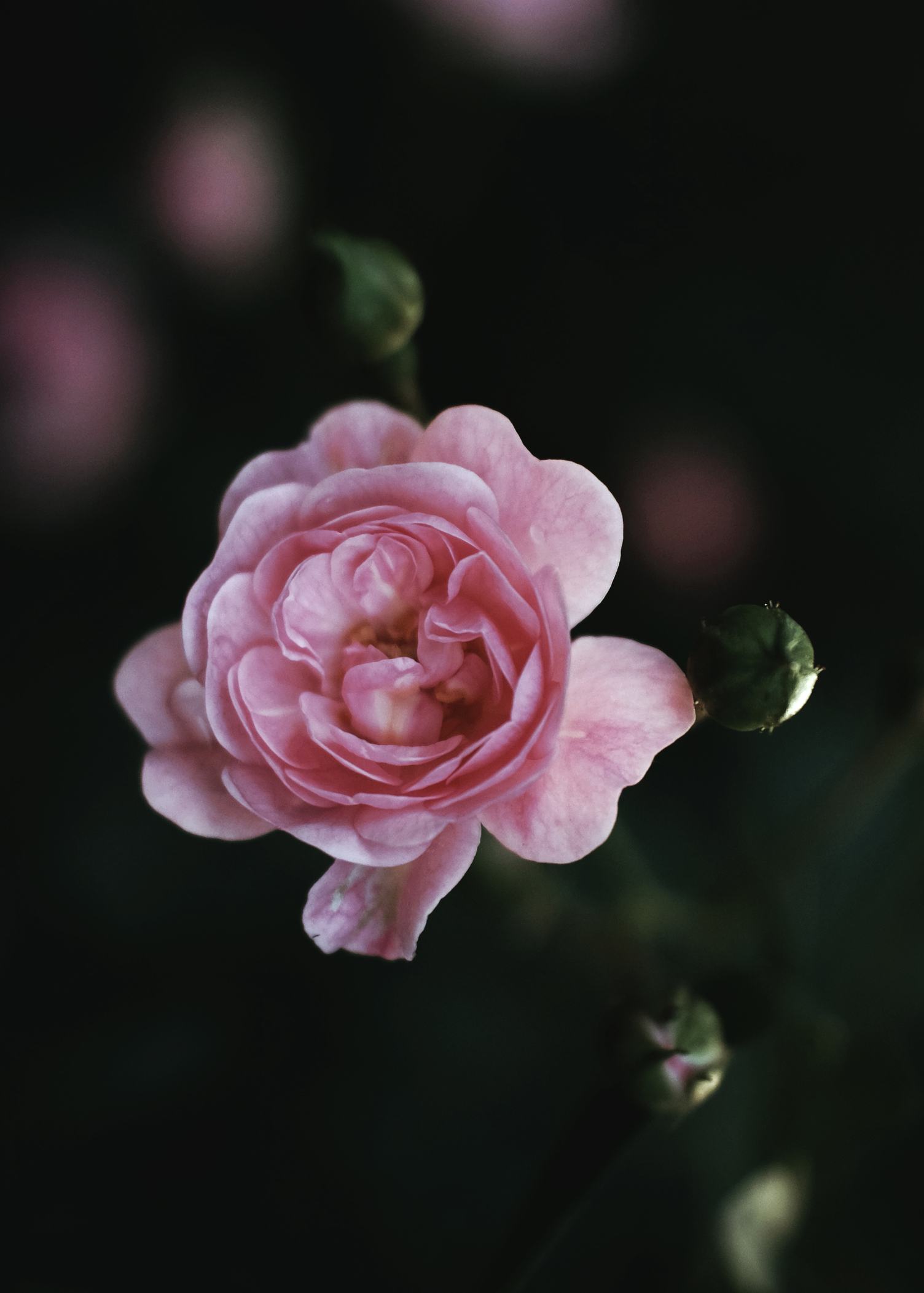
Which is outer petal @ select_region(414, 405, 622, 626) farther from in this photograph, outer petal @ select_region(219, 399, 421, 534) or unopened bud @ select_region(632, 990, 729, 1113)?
unopened bud @ select_region(632, 990, 729, 1113)

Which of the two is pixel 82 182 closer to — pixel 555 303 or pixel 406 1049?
pixel 555 303

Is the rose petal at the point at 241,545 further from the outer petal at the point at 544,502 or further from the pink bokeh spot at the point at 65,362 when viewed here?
the pink bokeh spot at the point at 65,362

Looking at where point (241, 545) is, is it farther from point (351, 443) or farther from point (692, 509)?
point (692, 509)

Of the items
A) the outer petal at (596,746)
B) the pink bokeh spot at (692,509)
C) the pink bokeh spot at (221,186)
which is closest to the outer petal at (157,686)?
the outer petal at (596,746)

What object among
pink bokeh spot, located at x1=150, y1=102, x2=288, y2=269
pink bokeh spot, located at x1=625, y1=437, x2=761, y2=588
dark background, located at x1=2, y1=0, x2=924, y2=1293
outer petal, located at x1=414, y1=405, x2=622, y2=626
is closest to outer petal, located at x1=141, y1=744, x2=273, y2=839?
outer petal, located at x1=414, y1=405, x2=622, y2=626

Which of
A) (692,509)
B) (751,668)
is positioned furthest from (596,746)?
(692,509)

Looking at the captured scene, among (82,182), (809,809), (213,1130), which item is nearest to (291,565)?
(809,809)
